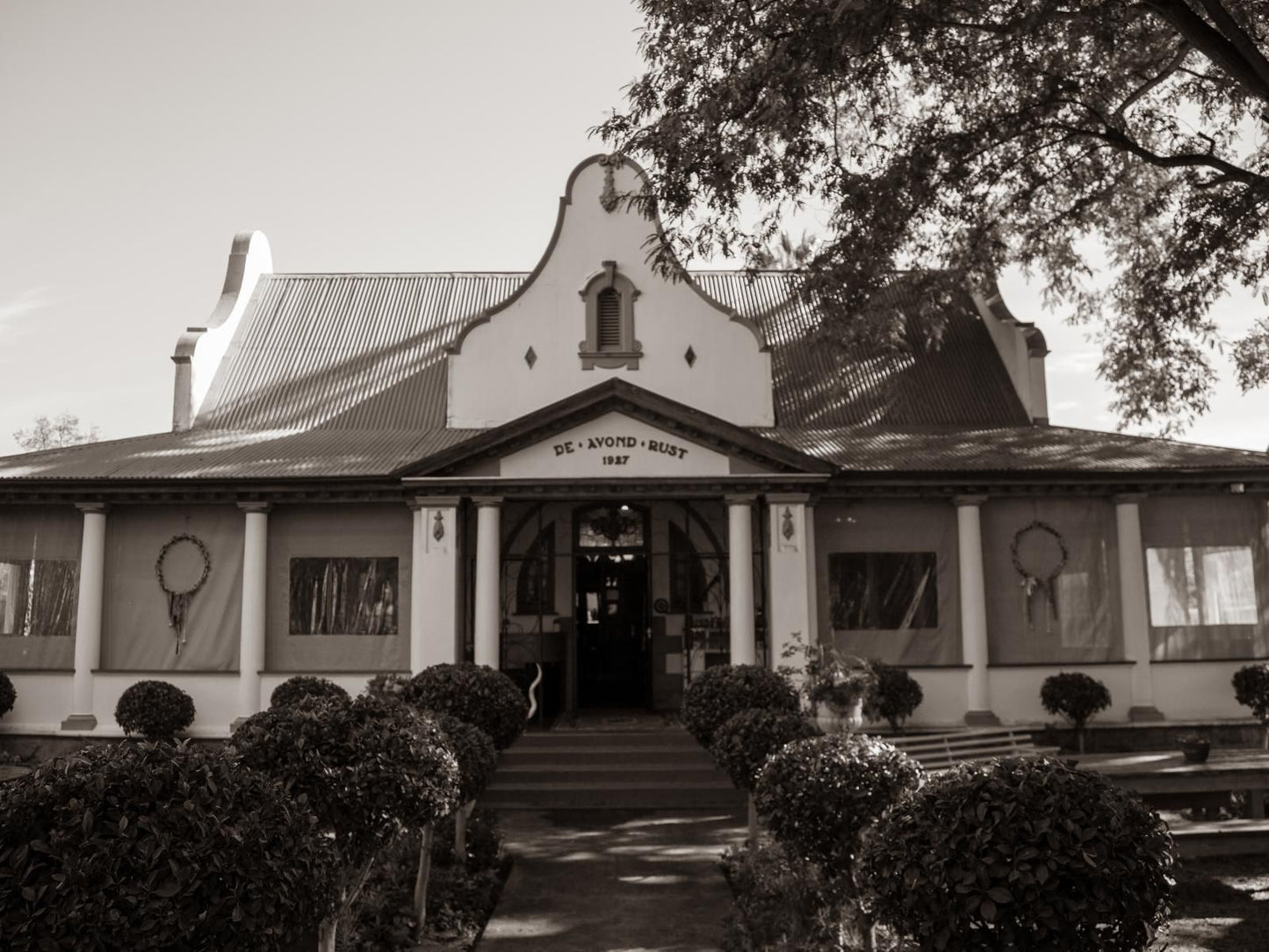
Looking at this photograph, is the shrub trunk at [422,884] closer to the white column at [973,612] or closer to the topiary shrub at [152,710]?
the topiary shrub at [152,710]

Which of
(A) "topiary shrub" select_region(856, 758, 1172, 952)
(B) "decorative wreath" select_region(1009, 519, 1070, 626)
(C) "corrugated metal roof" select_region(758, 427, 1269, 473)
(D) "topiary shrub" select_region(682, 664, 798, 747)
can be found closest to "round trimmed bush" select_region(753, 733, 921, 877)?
(A) "topiary shrub" select_region(856, 758, 1172, 952)

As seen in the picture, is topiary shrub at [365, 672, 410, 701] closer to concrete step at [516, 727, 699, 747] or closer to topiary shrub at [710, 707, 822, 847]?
concrete step at [516, 727, 699, 747]

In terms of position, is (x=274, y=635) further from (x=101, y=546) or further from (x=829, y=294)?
(x=829, y=294)

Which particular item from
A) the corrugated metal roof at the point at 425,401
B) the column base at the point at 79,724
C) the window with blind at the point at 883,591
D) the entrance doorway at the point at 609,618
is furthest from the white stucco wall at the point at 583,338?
the column base at the point at 79,724

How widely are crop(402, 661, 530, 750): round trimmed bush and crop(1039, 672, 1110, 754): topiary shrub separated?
27.5ft

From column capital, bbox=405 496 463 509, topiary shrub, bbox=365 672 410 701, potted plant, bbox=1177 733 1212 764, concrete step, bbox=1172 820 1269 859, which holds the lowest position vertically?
concrete step, bbox=1172 820 1269 859

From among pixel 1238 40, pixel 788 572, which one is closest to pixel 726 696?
pixel 788 572

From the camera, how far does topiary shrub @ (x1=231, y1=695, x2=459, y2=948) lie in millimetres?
7250

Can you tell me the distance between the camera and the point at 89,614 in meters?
17.0

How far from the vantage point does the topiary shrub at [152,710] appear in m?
16.1

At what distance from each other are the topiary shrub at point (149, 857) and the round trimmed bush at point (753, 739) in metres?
6.39

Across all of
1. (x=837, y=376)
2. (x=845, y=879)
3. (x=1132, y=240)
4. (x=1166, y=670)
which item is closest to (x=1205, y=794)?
(x=1166, y=670)

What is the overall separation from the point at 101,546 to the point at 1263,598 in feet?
59.3

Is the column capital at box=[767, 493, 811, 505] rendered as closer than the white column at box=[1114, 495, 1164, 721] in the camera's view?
Yes
